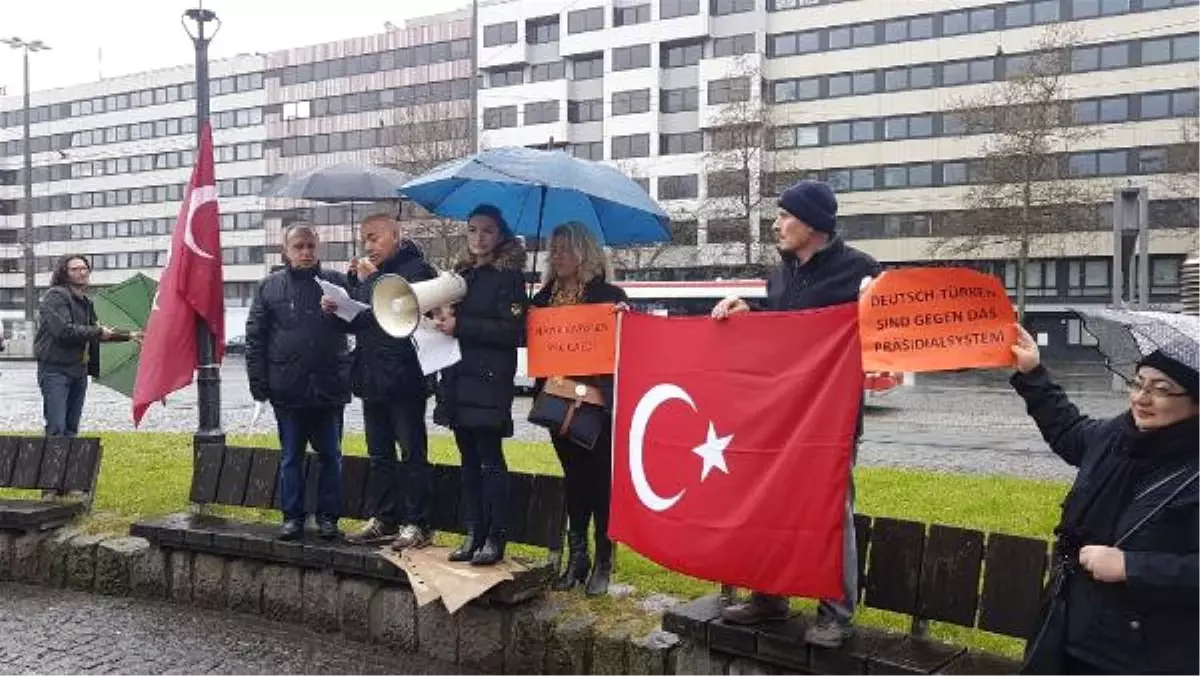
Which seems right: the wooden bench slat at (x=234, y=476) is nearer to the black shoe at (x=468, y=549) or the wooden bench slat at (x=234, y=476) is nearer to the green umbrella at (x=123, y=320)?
the black shoe at (x=468, y=549)

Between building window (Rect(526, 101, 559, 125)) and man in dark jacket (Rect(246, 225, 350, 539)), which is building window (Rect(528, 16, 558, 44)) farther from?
man in dark jacket (Rect(246, 225, 350, 539))

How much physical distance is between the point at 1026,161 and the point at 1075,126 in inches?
338

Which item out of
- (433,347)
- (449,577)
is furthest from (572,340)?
(449,577)

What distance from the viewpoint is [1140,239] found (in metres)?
15.6

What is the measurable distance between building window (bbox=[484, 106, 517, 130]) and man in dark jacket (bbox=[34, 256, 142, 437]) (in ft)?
205

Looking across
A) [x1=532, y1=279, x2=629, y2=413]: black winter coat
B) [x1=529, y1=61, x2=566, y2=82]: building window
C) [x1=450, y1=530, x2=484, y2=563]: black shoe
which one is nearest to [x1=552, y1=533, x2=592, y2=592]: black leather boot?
[x1=450, y1=530, x2=484, y2=563]: black shoe

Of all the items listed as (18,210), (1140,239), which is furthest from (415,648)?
(18,210)

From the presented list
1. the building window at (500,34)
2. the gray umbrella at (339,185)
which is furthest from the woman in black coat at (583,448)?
the building window at (500,34)

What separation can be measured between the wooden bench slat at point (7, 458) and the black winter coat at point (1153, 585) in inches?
303

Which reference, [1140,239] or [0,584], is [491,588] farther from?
[1140,239]

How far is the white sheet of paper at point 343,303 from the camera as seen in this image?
6297 mm

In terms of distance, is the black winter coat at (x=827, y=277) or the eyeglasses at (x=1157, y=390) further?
the black winter coat at (x=827, y=277)

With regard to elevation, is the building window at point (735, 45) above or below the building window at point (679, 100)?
above

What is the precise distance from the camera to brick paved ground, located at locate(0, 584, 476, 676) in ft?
19.5
